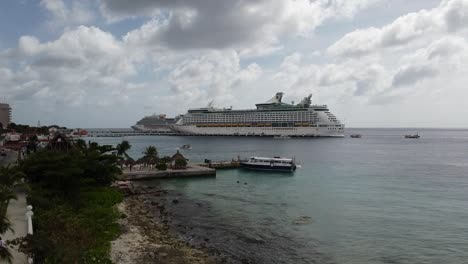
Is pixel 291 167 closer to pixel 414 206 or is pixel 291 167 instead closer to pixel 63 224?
pixel 414 206

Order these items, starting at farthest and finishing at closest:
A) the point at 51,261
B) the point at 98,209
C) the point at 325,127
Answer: the point at 325,127 < the point at 98,209 < the point at 51,261

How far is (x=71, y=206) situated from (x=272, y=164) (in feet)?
130

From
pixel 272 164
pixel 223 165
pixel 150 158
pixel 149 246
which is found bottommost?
pixel 149 246

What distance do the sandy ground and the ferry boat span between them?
112 feet

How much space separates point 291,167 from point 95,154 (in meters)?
35.1

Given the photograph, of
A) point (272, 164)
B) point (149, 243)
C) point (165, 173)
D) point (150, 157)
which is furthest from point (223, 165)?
point (149, 243)

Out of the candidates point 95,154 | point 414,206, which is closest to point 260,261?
point 95,154

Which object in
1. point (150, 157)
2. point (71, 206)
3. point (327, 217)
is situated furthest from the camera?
point (150, 157)

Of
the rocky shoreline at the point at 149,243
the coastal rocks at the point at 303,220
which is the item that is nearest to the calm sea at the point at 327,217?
the coastal rocks at the point at 303,220

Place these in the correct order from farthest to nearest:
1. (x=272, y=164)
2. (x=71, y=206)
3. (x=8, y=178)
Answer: (x=272, y=164) → (x=71, y=206) → (x=8, y=178)

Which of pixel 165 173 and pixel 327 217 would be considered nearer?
pixel 327 217

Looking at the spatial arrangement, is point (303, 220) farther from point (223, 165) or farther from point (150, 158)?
point (223, 165)

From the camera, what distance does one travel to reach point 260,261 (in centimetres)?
2017

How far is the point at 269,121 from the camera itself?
6722 inches
